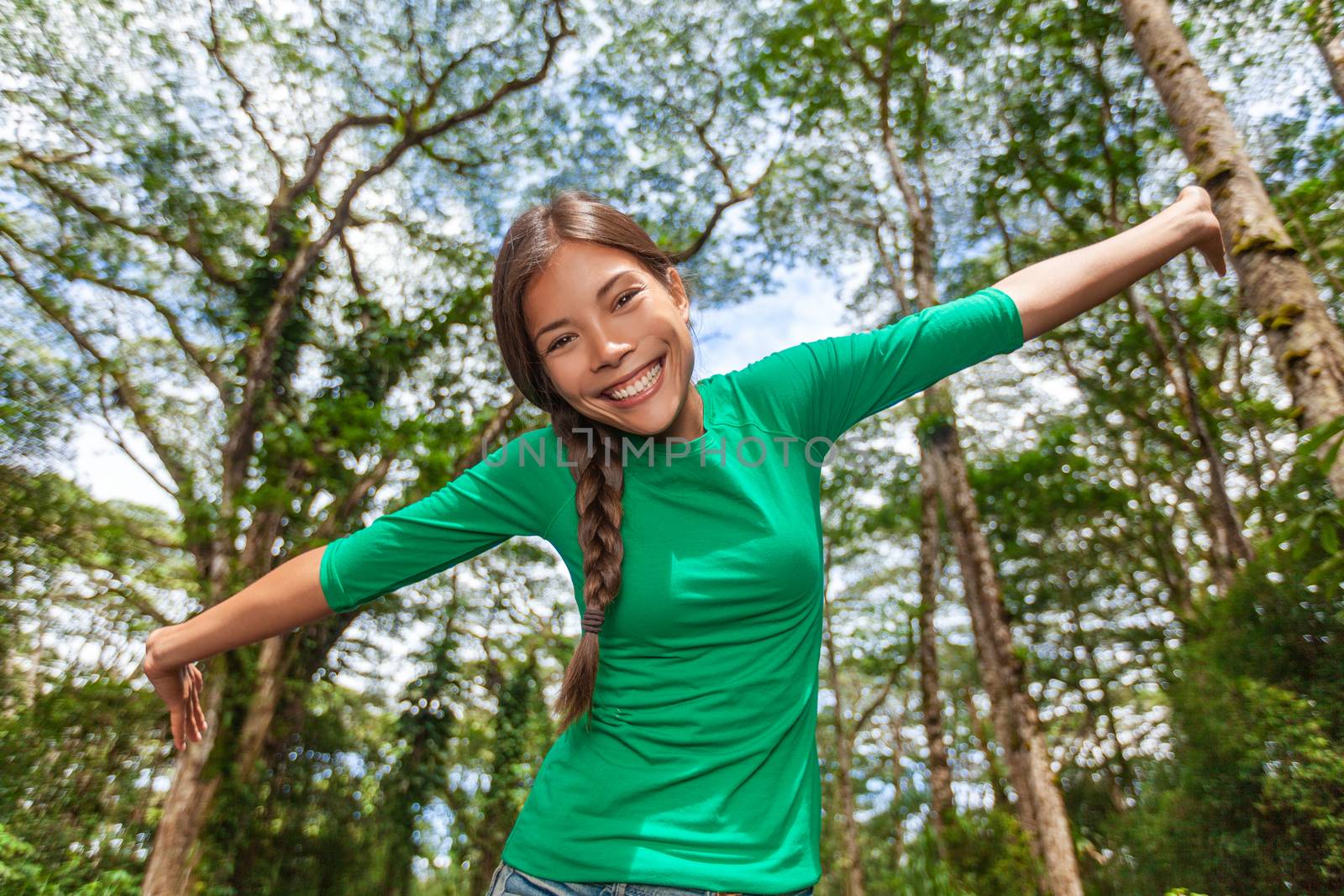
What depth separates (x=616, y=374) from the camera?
4.34ft

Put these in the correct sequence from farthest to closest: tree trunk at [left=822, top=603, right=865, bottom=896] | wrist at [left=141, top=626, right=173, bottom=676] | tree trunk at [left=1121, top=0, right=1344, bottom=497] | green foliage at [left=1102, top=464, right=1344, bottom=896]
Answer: tree trunk at [left=822, top=603, right=865, bottom=896]
green foliage at [left=1102, top=464, right=1344, bottom=896]
tree trunk at [left=1121, top=0, right=1344, bottom=497]
wrist at [left=141, top=626, right=173, bottom=676]

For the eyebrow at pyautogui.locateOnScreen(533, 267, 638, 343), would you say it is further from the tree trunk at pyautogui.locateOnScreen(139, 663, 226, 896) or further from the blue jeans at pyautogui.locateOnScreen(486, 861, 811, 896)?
the tree trunk at pyautogui.locateOnScreen(139, 663, 226, 896)

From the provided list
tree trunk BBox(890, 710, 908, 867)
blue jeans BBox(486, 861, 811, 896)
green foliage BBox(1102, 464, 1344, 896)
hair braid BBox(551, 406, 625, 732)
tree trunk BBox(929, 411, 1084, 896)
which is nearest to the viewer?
blue jeans BBox(486, 861, 811, 896)

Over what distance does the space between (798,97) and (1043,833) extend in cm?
936

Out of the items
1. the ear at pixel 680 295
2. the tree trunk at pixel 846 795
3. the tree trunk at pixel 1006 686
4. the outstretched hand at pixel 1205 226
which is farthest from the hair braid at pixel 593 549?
the tree trunk at pixel 846 795

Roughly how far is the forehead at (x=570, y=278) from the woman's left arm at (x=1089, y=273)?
667 mm

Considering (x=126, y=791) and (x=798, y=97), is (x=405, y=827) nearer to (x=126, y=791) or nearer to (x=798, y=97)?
(x=126, y=791)

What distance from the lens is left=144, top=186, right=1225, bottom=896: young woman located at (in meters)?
1.12

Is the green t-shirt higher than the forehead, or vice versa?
the forehead

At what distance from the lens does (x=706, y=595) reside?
1.19 metres

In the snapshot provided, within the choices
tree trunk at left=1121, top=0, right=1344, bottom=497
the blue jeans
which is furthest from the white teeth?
tree trunk at left=1121, top=0, right=1344, bottom=497

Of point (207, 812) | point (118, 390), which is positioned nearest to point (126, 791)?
point (207, 812)

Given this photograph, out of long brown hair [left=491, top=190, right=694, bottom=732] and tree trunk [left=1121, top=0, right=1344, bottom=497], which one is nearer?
long brown hair [left=491, top=190, right=694, bottom=732]

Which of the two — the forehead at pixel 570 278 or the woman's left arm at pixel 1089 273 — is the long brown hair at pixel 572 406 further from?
the woman's left arm at pixel 1089 273
